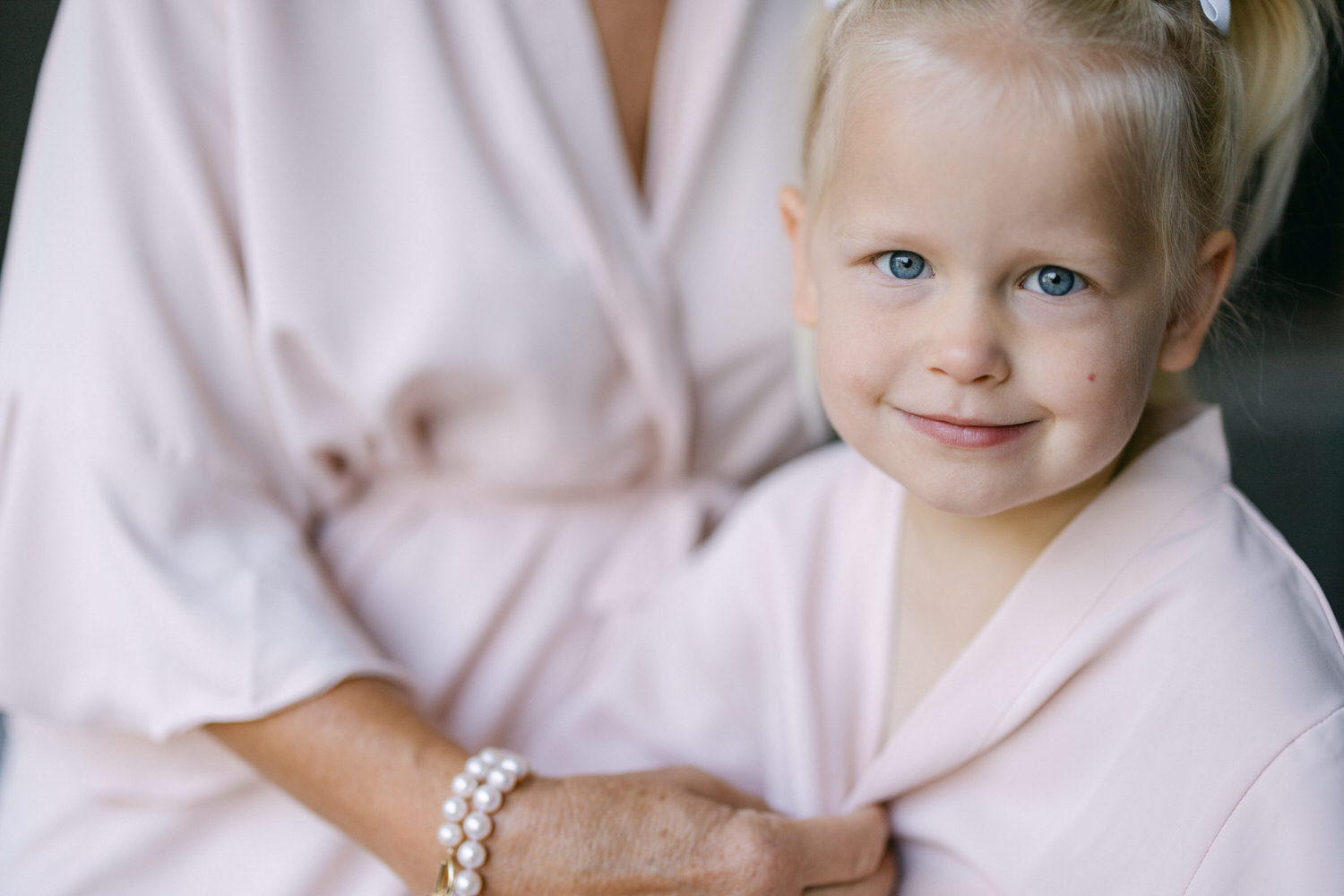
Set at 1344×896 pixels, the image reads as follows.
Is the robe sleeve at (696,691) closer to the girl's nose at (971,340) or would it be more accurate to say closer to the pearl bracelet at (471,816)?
the pearl bracelet at (471,816)

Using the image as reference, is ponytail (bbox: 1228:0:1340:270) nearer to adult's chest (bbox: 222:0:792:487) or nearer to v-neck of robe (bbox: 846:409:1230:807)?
v-neck of robe (bbox: 846:409:1230:807)

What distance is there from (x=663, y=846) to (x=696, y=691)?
0.24m

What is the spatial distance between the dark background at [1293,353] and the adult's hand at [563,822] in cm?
55

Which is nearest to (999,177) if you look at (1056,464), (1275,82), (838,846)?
(1056,464)

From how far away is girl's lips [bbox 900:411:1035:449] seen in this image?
2.48ft

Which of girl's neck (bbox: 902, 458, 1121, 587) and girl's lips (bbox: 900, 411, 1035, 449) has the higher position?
girl's lips (bbox: 900, 411, 1035, 449)

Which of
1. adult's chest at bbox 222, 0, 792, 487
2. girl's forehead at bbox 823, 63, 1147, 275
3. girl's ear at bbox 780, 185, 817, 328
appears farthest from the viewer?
adult's chest at bbox 222, 0, 792, 487

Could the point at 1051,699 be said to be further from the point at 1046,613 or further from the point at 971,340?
the point at 971,340

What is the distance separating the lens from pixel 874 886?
0.89 m

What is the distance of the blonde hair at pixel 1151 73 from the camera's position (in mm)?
704

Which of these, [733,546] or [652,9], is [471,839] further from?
[652,9]

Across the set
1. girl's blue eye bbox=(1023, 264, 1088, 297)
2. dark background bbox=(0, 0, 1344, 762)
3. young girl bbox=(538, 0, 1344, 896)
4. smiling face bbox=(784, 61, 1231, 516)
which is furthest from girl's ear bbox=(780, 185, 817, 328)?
dark background bbox=(0, 0, 1344, 762)

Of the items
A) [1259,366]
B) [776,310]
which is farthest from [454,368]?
[1259,366]

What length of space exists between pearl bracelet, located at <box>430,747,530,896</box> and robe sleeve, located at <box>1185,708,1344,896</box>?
505 millimetres
